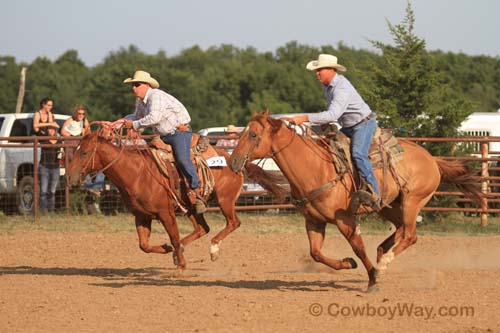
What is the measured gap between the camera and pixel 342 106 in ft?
29.5

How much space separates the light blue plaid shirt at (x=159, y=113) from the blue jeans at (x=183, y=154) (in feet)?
0.31

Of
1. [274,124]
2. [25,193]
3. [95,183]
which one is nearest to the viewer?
[274,124]

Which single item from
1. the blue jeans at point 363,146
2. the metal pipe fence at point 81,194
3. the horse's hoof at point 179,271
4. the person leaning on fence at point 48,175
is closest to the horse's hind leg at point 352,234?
the blue jeans at point 363,146

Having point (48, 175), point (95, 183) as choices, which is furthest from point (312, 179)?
point (48, 175)

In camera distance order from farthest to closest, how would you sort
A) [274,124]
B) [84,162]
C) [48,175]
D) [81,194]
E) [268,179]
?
[81,194] → [48,175] → [268,179] → [84,162] → [274,124]

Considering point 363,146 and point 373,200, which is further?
point 363,146

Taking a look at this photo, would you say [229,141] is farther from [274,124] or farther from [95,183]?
[274,124]

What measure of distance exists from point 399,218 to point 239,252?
349 cm

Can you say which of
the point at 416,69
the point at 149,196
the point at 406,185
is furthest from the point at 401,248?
the point at 416,69

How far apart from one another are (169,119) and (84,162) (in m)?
1.12

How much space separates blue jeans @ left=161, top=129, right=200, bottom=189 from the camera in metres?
10.6

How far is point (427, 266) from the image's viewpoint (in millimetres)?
11523

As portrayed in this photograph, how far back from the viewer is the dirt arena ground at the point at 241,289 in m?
7.50

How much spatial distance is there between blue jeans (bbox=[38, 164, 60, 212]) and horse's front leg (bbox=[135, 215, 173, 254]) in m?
6.60
